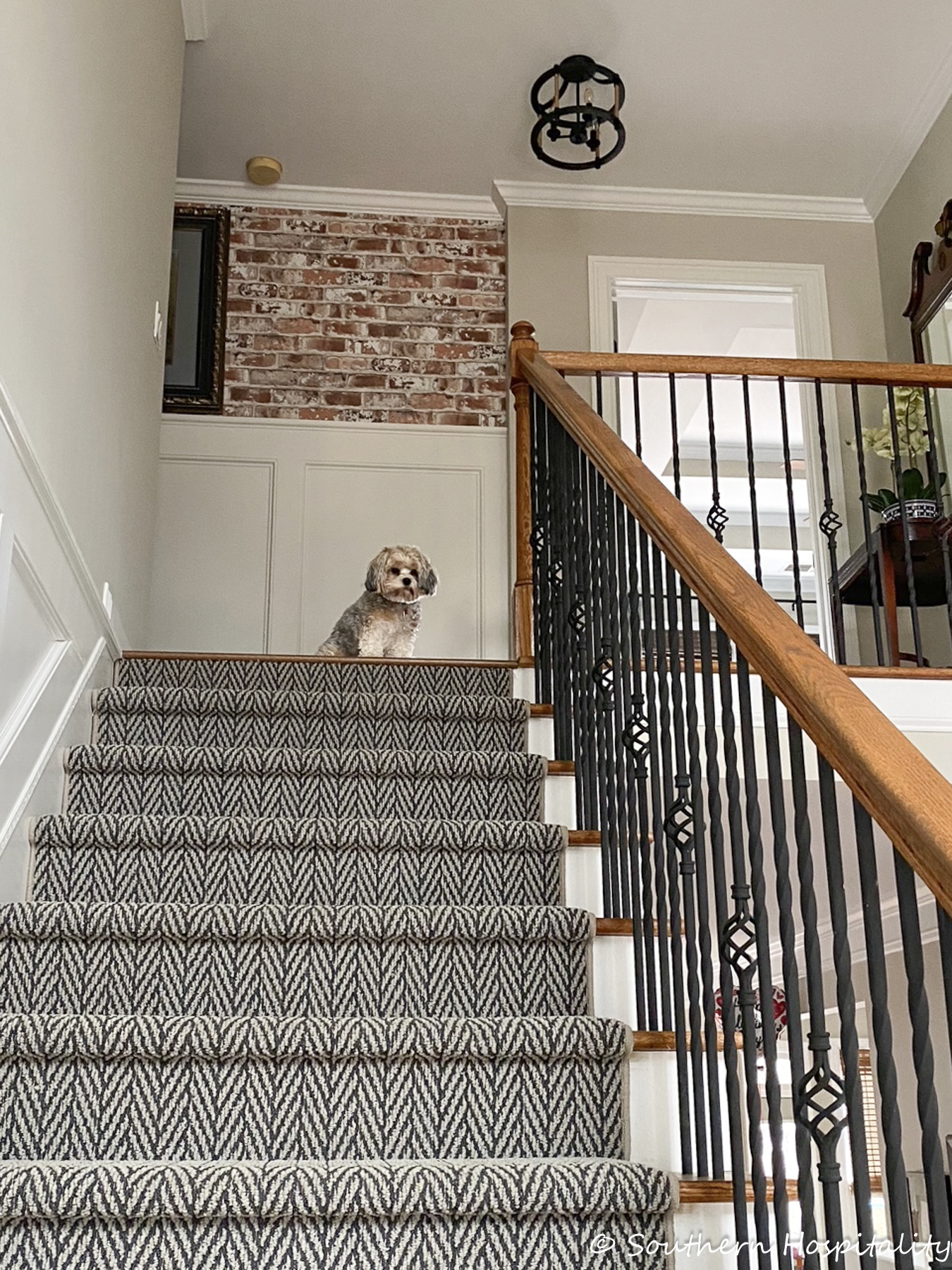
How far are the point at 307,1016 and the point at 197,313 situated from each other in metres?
3.96

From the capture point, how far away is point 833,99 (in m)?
5.07

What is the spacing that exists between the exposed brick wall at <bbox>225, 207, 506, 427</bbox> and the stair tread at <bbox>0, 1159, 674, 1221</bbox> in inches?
161

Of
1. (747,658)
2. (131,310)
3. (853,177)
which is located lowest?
(747,658)

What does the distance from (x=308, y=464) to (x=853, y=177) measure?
2.67 metres

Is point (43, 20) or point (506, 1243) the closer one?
point (506, 1243)

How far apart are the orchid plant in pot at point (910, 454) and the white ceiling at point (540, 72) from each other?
3.89 feet

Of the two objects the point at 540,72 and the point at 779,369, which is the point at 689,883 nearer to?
the point at 779,369

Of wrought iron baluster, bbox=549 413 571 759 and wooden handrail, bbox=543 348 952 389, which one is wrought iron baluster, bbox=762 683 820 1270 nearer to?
wrought iron baluster, bbox=549 413 571 759

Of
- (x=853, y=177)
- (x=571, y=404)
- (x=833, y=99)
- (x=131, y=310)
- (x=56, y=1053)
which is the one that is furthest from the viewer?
(x=853, y=177)

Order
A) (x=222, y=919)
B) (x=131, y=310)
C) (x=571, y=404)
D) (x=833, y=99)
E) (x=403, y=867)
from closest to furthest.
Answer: (x=222, y=919) < (x=403, y=867) < (x=571, y=404) < (x=131, y=310) < (x=833, y=99)

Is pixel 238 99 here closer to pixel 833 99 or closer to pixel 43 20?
pixel 833 99

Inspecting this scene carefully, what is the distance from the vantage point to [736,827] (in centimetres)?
165

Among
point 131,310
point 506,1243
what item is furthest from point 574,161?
point 506,1243

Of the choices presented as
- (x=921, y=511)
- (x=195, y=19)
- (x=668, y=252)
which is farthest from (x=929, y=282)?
(x=195, y=19)
